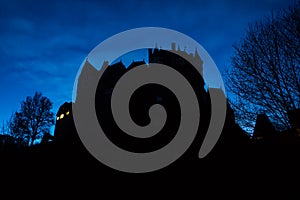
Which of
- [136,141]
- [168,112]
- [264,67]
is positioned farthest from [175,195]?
[168,112]

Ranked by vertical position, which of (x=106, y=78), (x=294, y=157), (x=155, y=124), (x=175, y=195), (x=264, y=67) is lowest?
(x=175, y=195)

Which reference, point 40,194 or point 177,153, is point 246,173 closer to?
point 177,153

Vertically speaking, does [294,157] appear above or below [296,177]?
above

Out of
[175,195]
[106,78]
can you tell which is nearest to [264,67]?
[175,195]

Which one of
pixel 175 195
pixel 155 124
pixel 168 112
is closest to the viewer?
pixel 175 195

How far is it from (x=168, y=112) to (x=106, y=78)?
50.0ft

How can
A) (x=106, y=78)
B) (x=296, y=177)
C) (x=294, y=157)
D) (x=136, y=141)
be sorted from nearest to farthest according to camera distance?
(x=296, y=177) < (x=294, y=157) < (x=136, y=141) < (x=106, y=78)

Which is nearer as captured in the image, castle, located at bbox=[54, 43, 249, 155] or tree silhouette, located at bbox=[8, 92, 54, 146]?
castle, located at bbox=[54, 43, 249, 155]

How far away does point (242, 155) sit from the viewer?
6.37 meters

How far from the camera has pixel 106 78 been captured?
2816 centimetres

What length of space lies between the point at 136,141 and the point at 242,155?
18.4ft

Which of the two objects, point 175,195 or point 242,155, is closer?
point 175,195

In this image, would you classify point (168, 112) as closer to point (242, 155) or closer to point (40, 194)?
point (242, 155)

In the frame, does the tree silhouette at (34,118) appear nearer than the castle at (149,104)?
No
